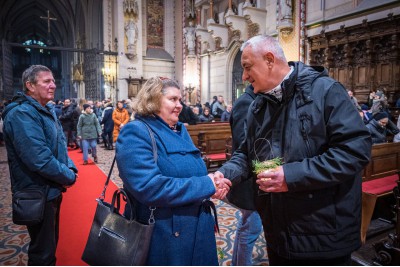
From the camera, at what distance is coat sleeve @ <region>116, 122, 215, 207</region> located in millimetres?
1550

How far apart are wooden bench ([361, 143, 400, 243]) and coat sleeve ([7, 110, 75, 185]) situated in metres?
3.26

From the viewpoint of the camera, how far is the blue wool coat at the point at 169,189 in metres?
1.56

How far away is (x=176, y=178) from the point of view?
5.32 feet

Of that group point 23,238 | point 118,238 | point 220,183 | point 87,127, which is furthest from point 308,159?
point 87,127

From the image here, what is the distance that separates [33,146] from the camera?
2.19m

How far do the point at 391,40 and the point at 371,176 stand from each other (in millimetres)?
6041

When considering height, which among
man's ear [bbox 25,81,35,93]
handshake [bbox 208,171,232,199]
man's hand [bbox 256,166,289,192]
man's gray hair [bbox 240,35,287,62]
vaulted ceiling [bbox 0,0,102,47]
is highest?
vaulted ceiling [bbox 0,0,102,47]

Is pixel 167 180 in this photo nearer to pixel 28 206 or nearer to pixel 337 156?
pixel 337 156

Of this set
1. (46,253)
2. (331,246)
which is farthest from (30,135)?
(331,246)

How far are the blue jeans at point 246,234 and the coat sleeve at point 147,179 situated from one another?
1.05 m

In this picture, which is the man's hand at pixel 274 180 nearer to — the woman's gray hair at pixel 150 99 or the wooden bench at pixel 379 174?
the woman's gray hair at pixel 150 99

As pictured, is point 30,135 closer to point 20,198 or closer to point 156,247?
point 20,198

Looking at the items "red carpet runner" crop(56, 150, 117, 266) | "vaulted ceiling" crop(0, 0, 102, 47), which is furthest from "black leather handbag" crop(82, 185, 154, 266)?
"vaulted ceiling" crop(0, 0, 102, 47)

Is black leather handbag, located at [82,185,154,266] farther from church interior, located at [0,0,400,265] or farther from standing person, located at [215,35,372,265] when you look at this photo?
church interior, located at [0,0,400,265]
